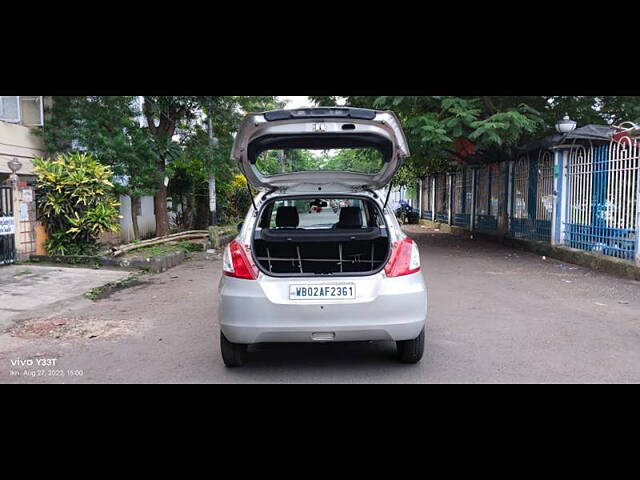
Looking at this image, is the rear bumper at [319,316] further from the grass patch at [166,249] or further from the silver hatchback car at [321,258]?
the grass patch at [166,249]

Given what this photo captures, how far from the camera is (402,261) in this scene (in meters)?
4.34

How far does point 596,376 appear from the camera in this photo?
14.4ft

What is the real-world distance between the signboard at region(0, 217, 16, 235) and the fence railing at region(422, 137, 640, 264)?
11.0m

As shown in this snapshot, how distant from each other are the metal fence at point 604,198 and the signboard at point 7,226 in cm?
1098

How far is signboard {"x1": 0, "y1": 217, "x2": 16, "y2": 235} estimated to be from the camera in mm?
10117

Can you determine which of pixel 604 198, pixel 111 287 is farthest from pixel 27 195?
pixel 604 198

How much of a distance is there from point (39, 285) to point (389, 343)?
5.89 metres

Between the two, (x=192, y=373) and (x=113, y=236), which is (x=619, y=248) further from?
(x=113, y=236)

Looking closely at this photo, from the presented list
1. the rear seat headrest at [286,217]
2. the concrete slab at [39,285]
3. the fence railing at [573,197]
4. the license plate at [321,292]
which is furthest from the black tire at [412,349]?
the fence railing at [573,197]

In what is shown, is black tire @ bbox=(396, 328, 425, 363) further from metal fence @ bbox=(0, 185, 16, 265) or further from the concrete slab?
metal fence @ bbox=(0, 185, 16, 265)

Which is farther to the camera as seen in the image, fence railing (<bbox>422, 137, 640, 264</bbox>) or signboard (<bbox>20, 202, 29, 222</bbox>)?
signboard (<bbox>20, 202, 29, 222</bbox>)

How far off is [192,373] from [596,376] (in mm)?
3214

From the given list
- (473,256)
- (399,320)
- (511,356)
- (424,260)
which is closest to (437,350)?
(511,356)

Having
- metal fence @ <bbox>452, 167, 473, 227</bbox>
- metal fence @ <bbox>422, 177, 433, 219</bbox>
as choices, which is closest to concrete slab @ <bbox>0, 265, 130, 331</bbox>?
metal fence @ <bbox>452, 167, 473, 227</bbox>
